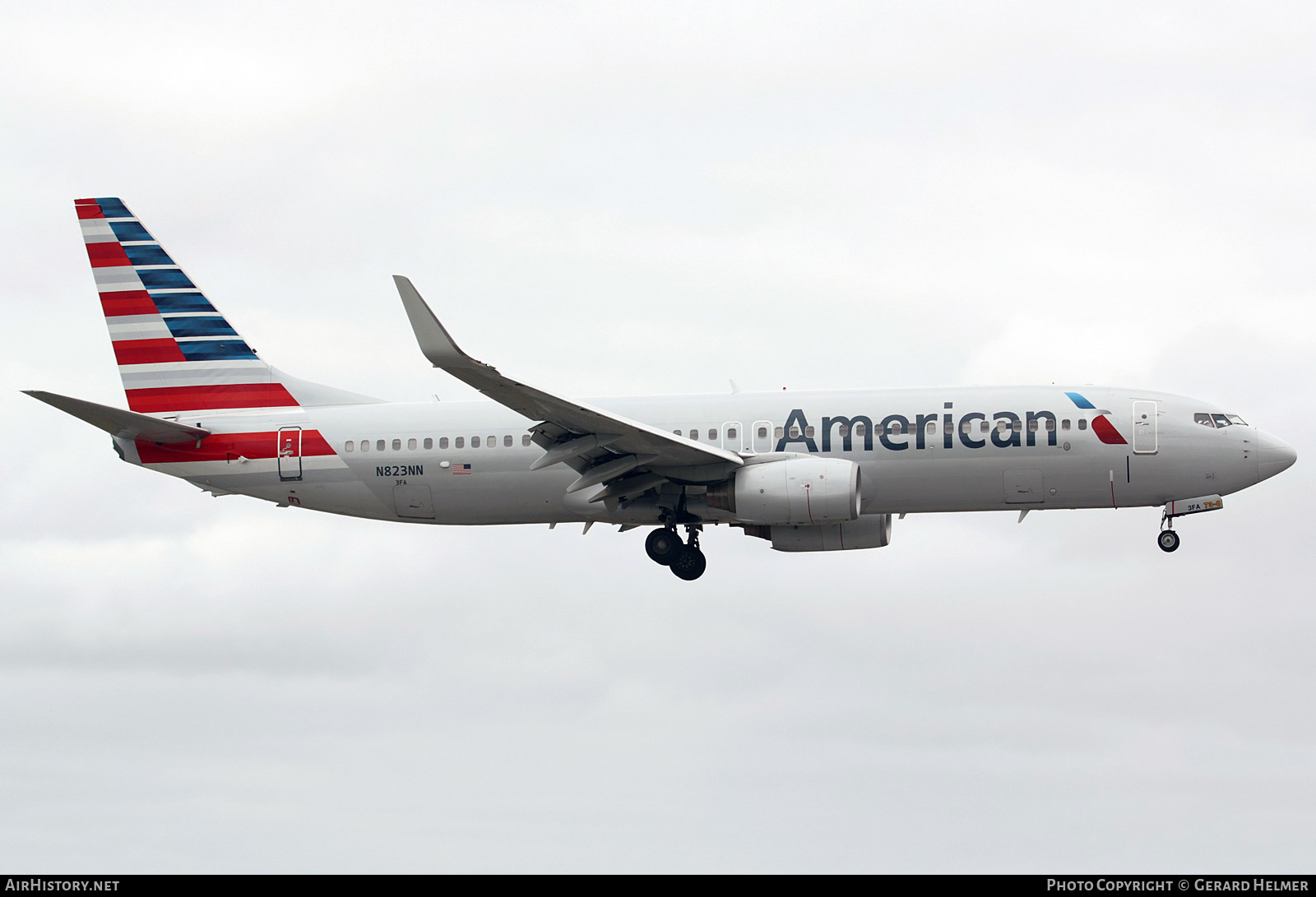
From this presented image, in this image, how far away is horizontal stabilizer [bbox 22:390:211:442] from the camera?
115 ft

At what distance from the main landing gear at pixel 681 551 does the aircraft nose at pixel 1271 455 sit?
527 inches

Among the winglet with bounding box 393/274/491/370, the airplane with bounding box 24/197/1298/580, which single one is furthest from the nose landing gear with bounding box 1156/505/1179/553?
the winglet with bounding box 393/274/491/370

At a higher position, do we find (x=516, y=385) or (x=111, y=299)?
(x=111, y=299)

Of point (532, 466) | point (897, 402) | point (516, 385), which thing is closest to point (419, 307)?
point (516, 385)

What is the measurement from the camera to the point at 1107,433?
33312 mm

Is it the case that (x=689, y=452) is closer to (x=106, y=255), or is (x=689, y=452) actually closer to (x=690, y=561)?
(x=690, y=561)

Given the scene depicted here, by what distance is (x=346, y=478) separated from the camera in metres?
36.8

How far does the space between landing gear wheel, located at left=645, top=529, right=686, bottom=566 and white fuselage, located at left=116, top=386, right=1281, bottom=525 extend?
51 cm

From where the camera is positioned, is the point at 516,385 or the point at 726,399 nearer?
the point at 516,385

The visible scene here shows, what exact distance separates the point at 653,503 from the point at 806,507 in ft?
14.2

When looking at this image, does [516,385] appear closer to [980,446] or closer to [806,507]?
[806,507]

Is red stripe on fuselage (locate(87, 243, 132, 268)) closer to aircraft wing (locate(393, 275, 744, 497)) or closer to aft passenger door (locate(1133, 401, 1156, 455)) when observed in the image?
aircraft wing (locate(393, 275, 744, 497))

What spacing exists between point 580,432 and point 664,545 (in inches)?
180

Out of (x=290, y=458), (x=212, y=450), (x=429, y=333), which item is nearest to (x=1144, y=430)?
(x=429, y=333)
